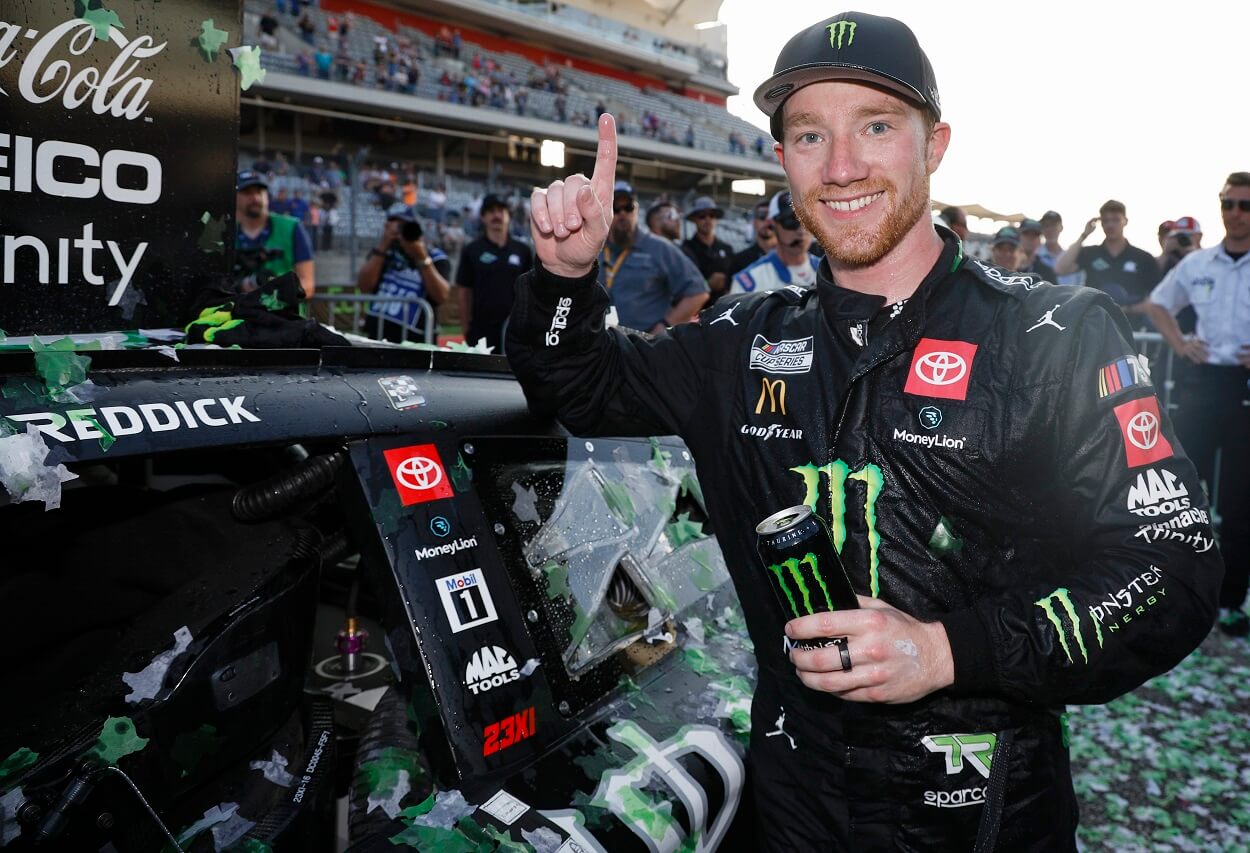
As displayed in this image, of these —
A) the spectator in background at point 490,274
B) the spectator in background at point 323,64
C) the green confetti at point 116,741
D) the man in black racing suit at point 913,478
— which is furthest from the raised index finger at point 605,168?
the spectator in background at point 323,64

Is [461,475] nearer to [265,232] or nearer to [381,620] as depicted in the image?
[381,620]

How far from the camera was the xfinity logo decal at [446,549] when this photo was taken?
5.87 feet

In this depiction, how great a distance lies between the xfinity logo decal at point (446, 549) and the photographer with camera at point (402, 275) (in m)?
5.37

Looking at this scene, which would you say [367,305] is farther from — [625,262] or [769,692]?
[769,692]

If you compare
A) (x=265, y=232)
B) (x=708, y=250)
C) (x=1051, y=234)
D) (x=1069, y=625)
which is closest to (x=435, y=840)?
(x=1069, y=625)

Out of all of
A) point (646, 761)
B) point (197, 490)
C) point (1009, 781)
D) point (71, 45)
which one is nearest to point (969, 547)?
point (1009, 781)

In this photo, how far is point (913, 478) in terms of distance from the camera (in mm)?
1657

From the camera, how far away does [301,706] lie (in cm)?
210

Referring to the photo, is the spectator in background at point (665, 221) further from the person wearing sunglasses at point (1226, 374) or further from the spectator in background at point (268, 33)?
the spectator in background at point (268, 33)

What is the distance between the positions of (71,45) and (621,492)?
1545mm

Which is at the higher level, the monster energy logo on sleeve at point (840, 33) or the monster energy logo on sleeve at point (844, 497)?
the monster energy logo on sleeve at point (840, 33)

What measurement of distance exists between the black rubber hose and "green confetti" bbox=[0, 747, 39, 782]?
63cm

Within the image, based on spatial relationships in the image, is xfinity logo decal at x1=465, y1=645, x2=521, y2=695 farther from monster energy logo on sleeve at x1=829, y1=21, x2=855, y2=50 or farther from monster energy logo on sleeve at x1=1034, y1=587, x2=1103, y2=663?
monster energy logo on sleeve at x1=829, y1=21, x2=855, y2=50

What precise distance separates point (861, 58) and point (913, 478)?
76cm
